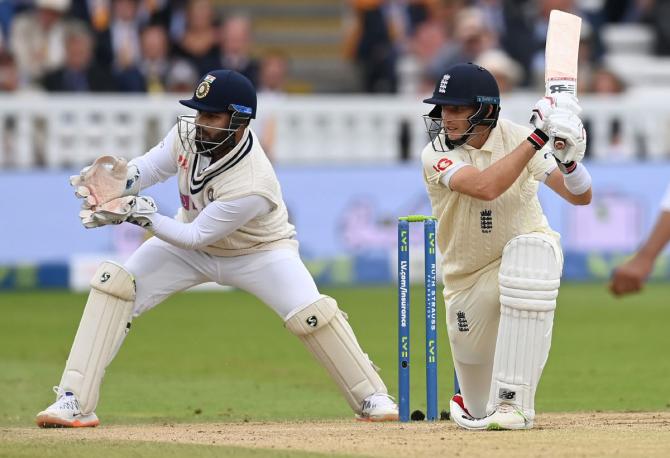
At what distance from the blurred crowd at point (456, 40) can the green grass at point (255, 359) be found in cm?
252

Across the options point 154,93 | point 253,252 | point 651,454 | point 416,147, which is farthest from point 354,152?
point 651,454

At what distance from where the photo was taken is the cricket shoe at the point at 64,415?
649 centimetres

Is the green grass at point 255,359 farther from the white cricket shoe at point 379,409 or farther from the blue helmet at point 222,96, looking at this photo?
the blue helmet at point 222,96

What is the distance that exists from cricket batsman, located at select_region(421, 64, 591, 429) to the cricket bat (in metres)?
0.10

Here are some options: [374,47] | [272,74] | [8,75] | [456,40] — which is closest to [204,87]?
[8,75]

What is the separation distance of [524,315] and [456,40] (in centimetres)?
895

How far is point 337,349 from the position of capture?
6820 mm

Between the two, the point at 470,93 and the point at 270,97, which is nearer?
the point at 470,93

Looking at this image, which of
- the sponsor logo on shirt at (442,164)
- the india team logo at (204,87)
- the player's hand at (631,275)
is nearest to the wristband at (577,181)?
the player's hand at (631,275)

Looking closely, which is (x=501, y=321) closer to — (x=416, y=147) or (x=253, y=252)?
(x=253, y=252)

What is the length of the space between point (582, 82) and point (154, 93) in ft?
13.0

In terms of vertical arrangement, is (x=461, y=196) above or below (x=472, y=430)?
above

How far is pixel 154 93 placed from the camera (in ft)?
44.4

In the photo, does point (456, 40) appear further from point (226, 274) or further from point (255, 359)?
point (226, 274)
